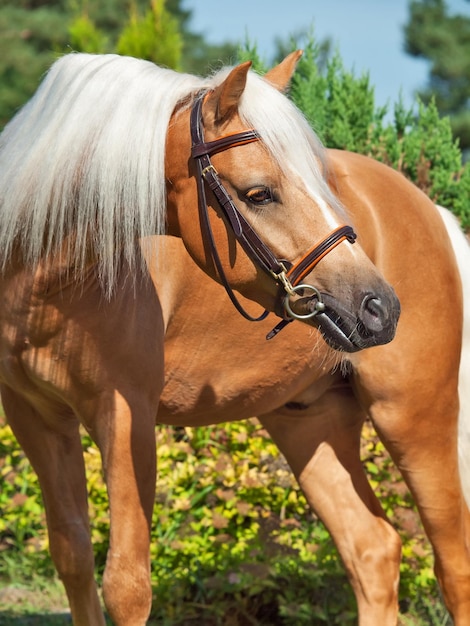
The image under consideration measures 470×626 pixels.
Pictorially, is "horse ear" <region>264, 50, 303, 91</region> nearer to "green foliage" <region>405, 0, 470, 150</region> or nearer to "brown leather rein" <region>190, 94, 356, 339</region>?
"brown leather rein" <region>190, 94, 356, 339</region>

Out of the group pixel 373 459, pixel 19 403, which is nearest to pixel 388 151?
pixel 373 459

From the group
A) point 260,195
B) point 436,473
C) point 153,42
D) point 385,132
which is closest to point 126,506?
point 260,195

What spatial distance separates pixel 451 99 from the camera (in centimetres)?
1914

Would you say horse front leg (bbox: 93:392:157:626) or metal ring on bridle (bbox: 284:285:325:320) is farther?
horse front leg (bbox: 93:392:157:626)

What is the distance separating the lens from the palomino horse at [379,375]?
10.6 ft

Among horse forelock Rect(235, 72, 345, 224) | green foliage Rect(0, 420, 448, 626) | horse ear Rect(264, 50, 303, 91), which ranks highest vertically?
horse ear Rect(264, 50, 303, 91)

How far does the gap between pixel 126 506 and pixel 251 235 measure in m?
0.95

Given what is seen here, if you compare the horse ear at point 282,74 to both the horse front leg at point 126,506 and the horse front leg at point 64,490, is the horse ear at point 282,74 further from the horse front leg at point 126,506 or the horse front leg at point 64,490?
the horse front leg at point 64,490

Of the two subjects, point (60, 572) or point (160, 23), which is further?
point (160, 23)

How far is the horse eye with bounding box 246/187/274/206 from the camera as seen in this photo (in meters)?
2.41

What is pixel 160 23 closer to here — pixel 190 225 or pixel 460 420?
pixel 460 420

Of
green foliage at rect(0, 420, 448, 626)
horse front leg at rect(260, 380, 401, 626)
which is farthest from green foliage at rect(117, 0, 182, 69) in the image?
horse front leg at rect(260, 380, 401, 626)

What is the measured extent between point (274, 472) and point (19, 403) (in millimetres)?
2006

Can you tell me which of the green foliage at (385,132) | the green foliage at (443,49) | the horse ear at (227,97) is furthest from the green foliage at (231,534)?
the green foliage at (443,49)
